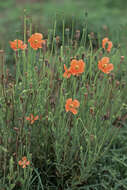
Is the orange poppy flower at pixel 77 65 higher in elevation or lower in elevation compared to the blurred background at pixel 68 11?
lower

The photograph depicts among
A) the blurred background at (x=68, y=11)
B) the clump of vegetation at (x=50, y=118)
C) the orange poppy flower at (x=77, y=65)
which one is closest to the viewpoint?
the orange poppy flower at (x=77, y=65)

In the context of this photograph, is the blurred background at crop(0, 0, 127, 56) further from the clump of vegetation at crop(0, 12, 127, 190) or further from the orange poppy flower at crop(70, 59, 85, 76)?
the orange poppy flower at crop(70, 59, 85, 76)

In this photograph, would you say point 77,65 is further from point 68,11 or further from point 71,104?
point 68,11

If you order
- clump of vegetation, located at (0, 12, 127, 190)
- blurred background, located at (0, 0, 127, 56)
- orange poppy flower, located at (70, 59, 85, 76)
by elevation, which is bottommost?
clump of vegetation, located at (0, 12, 127, 190)

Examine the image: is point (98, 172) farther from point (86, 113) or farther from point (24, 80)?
point (24, 80)

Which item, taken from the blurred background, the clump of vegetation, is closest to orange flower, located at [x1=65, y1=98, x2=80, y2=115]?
the clump of vegetation

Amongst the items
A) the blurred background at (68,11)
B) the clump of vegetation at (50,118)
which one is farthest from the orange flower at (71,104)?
the blurred background at (68,11)

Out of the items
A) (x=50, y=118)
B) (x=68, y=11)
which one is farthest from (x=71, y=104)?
(x=68, y=11)

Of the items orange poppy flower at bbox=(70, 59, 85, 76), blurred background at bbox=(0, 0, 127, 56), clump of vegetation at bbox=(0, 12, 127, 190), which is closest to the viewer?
orange poppy flower at bbox=(70, 59, 85, 76)

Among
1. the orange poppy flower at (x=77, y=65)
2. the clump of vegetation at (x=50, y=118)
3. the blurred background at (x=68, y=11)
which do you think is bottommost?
the clump of vegetation at (x=50, y=118)

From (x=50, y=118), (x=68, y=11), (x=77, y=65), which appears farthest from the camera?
(x=68, y=11)

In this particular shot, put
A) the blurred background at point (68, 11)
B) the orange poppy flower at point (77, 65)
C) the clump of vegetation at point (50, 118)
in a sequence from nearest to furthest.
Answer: the orange poppy flower at point (77, 65), the clump of vegetation at point (50, 118), the blurred background at point (68, 11)

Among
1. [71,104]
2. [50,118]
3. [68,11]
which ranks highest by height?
[68,11]

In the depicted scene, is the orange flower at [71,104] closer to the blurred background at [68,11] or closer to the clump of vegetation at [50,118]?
the clump of vegetation at [50,118]
